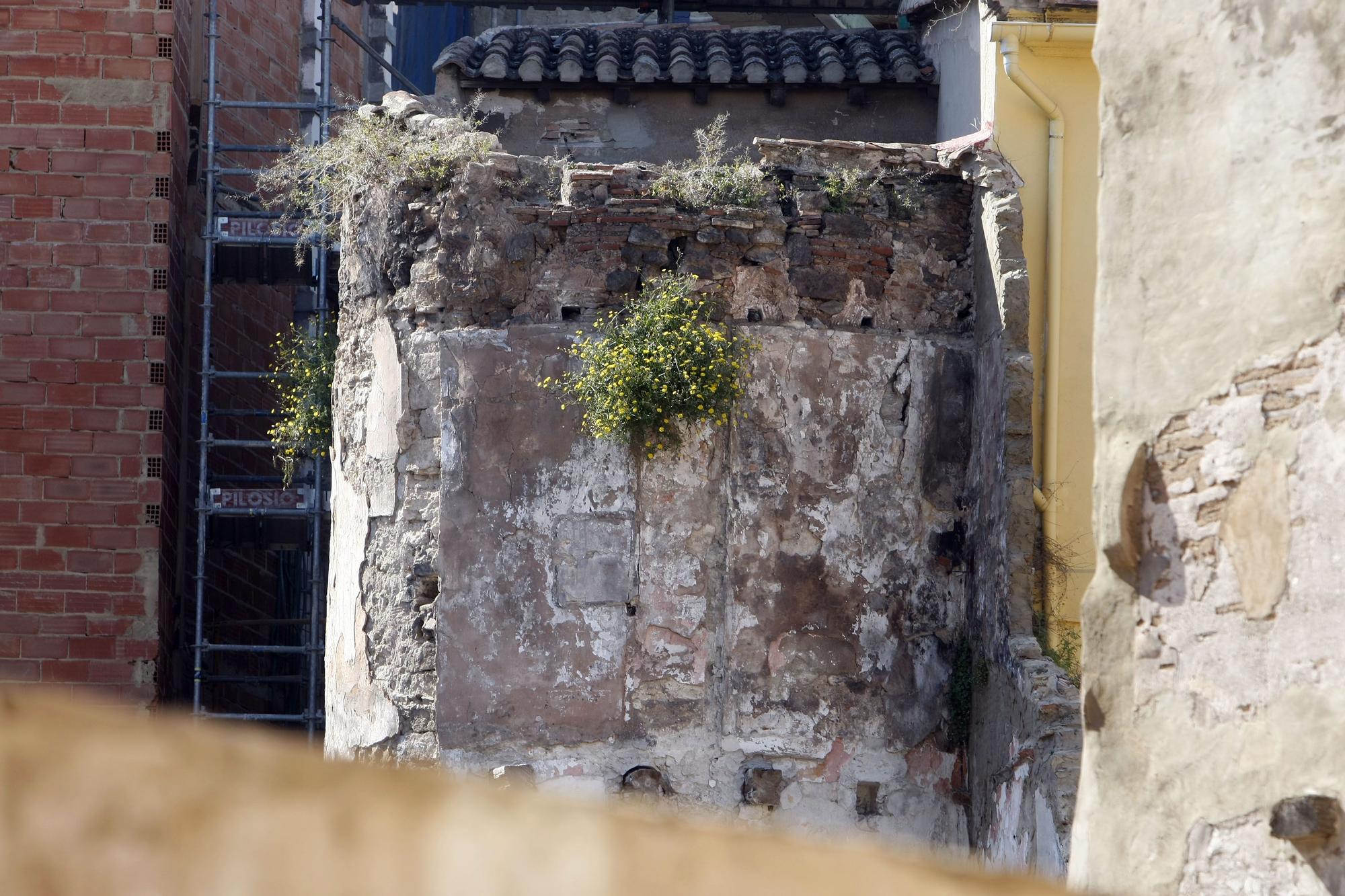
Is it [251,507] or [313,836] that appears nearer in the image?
[313,836]

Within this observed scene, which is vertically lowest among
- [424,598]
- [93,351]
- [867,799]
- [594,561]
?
[867,799]

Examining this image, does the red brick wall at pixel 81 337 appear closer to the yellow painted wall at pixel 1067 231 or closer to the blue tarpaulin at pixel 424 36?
the blue tarpaulin at pixel 424 36

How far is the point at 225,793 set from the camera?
59.3 inches

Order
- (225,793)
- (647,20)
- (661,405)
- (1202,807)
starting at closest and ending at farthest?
(225,793) < (1202,807) < (661,405) < (647,20)

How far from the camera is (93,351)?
11.7 metres

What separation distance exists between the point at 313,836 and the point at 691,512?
6.19 meters

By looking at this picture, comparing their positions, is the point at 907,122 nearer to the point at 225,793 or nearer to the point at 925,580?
the point at 925,580

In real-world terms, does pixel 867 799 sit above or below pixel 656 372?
below

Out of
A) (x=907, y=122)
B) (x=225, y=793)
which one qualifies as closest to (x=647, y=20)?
(x=907, y=122)

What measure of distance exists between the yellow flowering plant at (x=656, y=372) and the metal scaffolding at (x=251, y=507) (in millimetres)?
3909

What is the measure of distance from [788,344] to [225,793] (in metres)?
6.49

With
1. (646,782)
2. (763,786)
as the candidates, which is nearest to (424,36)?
(646,782)

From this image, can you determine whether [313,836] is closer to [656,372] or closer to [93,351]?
[656,372]

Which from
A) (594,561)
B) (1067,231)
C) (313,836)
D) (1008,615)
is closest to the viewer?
(313,836)
